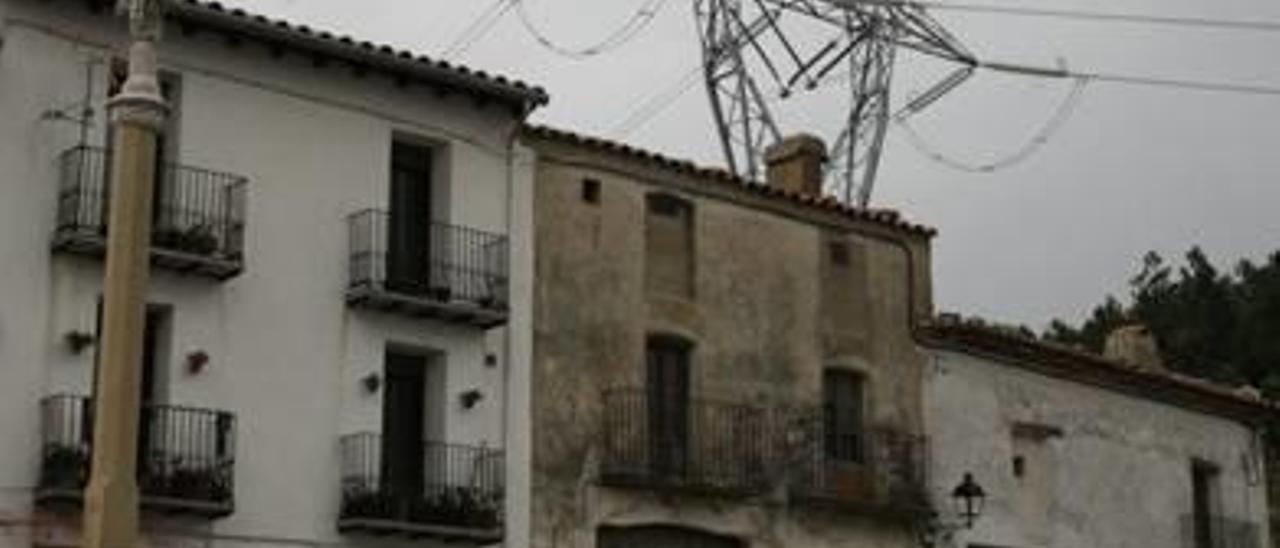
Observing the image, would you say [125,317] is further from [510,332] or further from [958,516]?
[958,516]

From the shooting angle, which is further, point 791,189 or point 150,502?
point 791,189

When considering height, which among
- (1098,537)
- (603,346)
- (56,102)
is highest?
(56,102)

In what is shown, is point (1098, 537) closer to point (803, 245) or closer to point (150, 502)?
point (803, 245)

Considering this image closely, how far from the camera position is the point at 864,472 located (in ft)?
101

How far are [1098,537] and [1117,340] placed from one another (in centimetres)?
517

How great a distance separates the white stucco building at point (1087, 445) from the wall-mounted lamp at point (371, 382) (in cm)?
973

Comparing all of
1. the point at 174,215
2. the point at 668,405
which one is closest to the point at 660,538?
the point at 668,405

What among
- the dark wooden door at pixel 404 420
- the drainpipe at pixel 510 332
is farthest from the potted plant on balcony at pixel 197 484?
the drainpipe at pixel 510 332

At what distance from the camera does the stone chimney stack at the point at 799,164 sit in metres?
32.9

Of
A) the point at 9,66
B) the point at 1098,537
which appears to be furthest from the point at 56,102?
the point at 1098,537

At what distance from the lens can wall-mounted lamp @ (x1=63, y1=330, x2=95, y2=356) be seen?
23.0 meters

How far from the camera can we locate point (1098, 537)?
34125 mm

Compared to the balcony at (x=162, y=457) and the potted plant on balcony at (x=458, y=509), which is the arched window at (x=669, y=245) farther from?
the balcony at (x=162, y=457)

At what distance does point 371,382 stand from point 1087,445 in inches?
534
